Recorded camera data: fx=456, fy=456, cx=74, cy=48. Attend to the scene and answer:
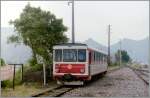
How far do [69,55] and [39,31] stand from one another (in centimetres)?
219

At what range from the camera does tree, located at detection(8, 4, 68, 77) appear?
83.3ft

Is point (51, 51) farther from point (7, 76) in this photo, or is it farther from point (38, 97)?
point (38, 97)

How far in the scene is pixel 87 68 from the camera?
24.7 metres

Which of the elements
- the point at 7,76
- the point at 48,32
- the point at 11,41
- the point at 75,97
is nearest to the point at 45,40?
the point at 48,32

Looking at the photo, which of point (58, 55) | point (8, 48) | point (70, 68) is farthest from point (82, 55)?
point (8, 48)

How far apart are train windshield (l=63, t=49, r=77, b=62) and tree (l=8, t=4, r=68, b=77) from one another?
3.89 feet

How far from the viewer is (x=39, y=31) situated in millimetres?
25516

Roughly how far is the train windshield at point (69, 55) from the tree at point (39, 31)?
119 centimetres

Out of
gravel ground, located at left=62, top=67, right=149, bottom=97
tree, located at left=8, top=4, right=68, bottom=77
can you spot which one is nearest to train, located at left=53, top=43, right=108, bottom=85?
gravel ground, located at left=62, top=67, right=149, bottom=97

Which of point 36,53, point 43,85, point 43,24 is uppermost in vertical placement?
point 43,24

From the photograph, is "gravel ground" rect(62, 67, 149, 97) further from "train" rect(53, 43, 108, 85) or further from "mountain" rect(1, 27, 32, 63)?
"mountain" rect(1, 27, 32, 63)

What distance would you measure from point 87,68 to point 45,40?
9.98ft

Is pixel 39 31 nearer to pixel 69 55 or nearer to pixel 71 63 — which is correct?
pixel 69 55

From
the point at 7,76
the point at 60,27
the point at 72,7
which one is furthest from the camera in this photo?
the point at 72,7
